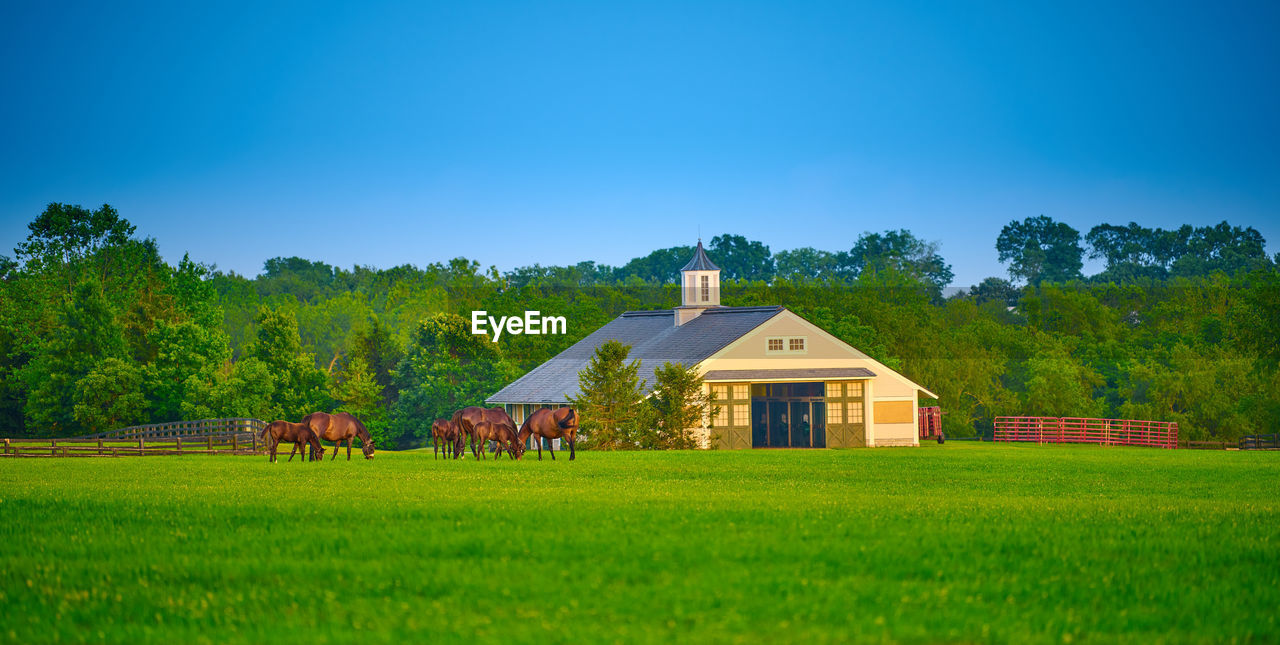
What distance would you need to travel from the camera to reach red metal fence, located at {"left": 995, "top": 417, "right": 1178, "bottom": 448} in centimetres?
6581

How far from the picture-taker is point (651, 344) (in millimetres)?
64688

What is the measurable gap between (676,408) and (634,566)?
3802cm

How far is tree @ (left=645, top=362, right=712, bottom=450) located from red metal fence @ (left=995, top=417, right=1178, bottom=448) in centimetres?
2419

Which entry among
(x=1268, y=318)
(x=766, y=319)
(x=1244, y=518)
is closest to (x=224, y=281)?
(x=766, y=319)

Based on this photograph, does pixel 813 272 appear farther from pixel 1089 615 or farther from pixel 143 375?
pixel 1089 615

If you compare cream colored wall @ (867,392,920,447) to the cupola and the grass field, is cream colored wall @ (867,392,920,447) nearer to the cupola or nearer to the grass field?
the cupola

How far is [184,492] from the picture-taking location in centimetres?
2345

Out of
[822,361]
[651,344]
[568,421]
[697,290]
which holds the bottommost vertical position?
[568,421]

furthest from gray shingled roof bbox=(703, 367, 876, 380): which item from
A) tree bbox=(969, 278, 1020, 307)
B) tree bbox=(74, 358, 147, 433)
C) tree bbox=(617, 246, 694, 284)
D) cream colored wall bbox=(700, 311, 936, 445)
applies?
tree bbox=(617, 246, 694, 284)

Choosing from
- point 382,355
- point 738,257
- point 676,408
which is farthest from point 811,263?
point 676,408

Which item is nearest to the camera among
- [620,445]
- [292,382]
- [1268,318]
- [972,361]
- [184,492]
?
[184,492]

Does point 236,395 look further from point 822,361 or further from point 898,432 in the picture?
point 898,432

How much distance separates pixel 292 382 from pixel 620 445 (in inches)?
1282

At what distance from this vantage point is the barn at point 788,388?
57.1 m
